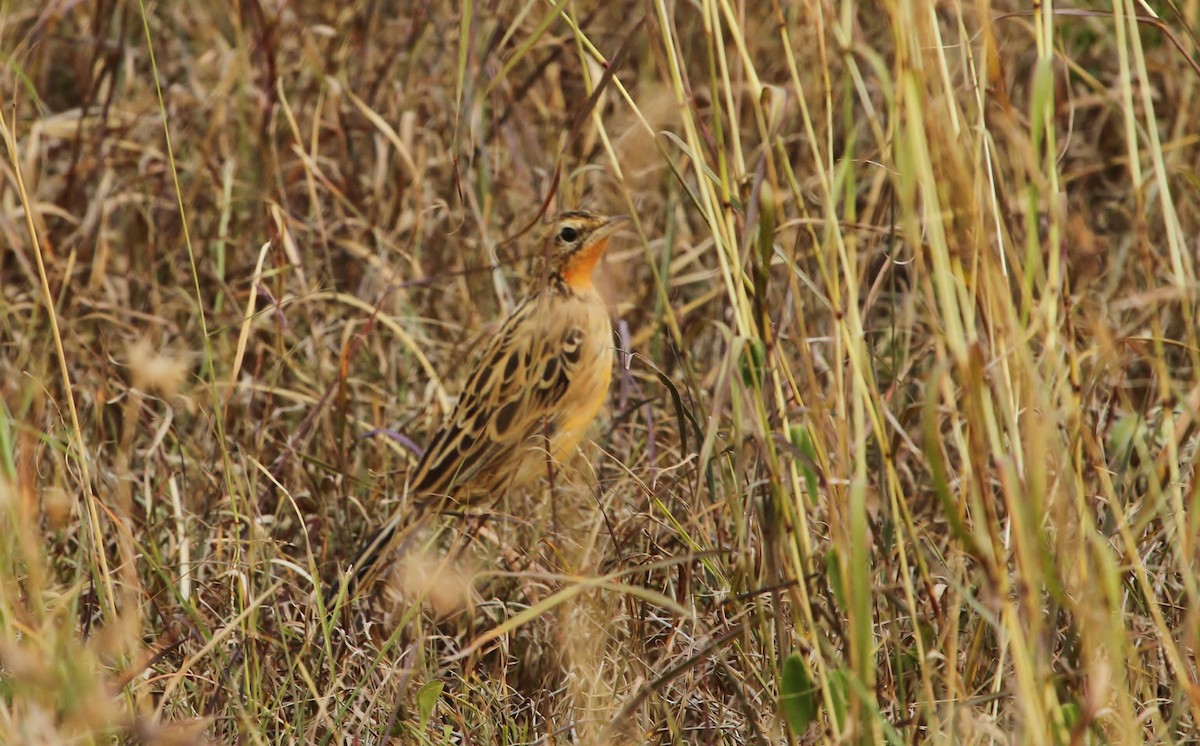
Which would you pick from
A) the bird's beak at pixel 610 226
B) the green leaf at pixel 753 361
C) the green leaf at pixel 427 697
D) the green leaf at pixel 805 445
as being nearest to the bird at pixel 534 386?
the bird's beak at pixel 610 226

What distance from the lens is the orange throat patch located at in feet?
13.6

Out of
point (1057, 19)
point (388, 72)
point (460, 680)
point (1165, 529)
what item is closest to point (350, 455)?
point (460, 680)

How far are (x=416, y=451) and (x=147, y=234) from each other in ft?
5.04

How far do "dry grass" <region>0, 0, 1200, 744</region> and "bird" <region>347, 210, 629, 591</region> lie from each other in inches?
4.2

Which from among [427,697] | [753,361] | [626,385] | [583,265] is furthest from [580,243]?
[753,361]

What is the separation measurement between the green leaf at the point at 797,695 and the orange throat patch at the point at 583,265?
6.59ft

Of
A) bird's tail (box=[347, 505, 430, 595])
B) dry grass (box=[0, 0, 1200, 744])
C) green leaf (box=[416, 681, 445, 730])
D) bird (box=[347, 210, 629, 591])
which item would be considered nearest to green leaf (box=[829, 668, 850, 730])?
dry grass (box=[0, 0, 1200, 744])

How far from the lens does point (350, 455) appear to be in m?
3.97

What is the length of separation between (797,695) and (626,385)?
1577 millimetres

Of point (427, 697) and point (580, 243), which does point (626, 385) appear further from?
point (427, 697)

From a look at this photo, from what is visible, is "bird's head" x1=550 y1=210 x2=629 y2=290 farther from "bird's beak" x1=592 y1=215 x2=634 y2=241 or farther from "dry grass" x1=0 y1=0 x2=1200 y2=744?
"dry grass" x1=0 y1=0 x2=1200 y2=744

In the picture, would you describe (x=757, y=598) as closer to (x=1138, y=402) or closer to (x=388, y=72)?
(x=1138, y=402)

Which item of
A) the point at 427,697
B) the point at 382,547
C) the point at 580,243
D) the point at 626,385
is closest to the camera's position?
the point at 427,697

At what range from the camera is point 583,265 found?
13.8ft
